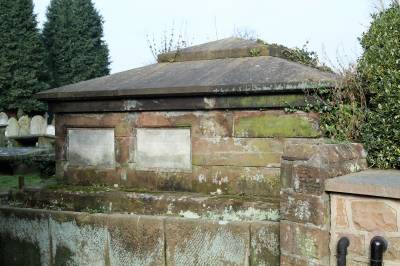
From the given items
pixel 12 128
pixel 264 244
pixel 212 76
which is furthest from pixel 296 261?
pixel 12 128

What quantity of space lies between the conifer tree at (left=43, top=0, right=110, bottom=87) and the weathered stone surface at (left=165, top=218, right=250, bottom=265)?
102ft

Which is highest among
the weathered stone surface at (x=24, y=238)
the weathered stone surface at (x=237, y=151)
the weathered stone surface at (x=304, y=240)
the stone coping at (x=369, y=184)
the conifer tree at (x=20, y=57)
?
the conifer tree at (x=20, y=57)

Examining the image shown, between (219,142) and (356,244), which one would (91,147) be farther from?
(356,244)

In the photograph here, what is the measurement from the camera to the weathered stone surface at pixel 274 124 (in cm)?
427

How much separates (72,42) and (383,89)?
109 ft

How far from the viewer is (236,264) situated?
13.4 ft

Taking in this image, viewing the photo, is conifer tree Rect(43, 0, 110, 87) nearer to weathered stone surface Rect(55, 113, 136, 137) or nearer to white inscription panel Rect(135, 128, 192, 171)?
weathered stone surface Rect(55, 113, 136, 137)

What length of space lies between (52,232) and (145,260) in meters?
1.13

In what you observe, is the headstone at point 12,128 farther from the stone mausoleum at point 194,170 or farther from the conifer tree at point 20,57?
the stone mausoleum at point 194,170

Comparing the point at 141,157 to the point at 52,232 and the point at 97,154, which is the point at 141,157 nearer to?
the point at 97,154

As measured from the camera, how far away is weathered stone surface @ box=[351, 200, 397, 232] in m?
3.29

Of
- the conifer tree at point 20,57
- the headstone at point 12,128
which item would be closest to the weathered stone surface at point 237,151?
the headstone at point 12,128

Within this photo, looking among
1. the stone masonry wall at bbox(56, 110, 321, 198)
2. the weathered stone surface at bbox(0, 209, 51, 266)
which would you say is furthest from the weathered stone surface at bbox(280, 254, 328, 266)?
the weathered stone surface at bbox(0, 209, 51, 266)

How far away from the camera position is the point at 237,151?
454 cm
